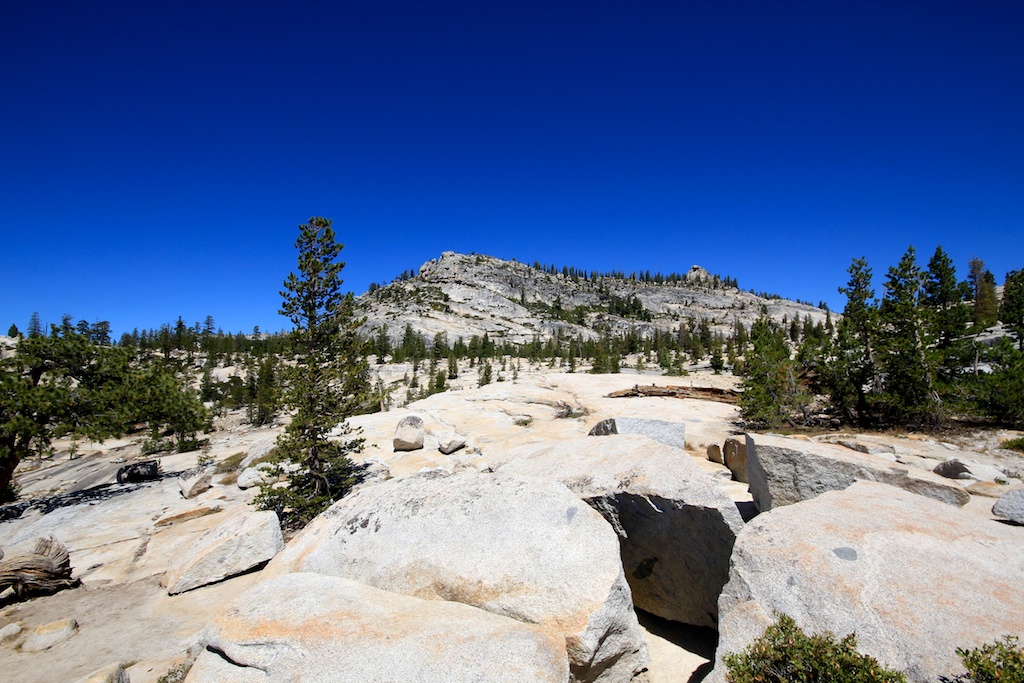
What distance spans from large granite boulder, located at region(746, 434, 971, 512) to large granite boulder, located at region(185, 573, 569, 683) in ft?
17.9

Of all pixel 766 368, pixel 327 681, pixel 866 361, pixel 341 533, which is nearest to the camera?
pixel 327 681

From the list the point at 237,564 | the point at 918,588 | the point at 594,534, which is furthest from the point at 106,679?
the point at 918,588

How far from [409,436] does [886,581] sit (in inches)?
711

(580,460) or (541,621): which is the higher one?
(580,460)

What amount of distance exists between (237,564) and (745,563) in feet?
35.1

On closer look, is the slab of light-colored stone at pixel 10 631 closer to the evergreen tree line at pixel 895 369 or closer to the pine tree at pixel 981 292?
the evergreen tree line at pixel 895 369

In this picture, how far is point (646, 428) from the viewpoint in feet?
48.4

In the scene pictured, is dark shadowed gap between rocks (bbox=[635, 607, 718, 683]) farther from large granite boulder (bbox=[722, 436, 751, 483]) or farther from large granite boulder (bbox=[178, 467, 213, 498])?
large granite boulder (bbox=[178, 467, 213, 498])

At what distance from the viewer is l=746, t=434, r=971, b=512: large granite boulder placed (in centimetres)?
723

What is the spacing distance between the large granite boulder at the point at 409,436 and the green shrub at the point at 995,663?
18.6 metres

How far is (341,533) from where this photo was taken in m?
7.24

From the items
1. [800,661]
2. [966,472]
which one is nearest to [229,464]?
[800,661]

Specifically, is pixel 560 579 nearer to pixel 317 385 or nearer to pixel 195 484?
pixel 317 385

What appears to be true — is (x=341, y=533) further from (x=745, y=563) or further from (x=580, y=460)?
(x=745, y=563)
